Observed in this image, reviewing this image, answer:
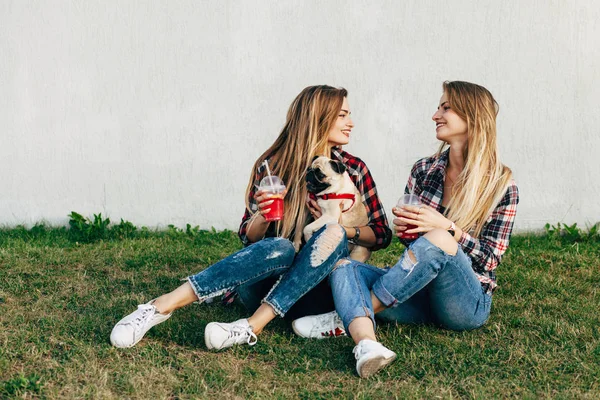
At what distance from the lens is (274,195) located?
3.58 metres

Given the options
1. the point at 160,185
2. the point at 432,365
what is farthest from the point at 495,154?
the point at 160,185

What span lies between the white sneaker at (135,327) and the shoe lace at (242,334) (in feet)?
1.15

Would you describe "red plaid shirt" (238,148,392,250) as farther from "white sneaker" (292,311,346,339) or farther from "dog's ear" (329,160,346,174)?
"white sneaker" (292,311,346,339)

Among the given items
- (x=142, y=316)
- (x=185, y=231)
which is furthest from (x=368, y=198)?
(x=185, y=231)

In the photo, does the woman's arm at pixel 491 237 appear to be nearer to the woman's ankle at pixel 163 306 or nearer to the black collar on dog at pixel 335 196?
the black collar on dog at pixel 335 196

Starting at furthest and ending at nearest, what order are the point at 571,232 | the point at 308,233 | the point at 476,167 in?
the point at 571,232
the point at 308,233
the point at 476,167

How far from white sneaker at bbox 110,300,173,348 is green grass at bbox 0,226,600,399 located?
5 cm

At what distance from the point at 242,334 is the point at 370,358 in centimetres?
69

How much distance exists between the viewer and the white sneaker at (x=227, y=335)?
3468 mm

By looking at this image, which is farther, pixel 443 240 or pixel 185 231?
pixel 185 231

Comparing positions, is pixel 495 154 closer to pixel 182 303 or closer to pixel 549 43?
pixel 182 303

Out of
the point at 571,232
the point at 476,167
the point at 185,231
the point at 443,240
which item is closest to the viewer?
the point at 443,240

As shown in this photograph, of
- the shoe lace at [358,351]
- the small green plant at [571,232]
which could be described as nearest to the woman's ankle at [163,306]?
the shoe lace at [358,351]

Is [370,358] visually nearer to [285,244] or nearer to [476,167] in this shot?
[285,244]
